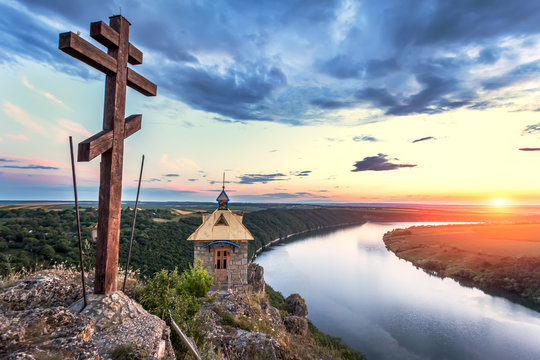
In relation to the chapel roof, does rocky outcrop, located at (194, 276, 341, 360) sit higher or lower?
lower

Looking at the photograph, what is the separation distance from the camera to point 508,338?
1973 cm

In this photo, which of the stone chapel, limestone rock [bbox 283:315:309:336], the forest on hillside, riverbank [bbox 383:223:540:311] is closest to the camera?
limestone rock [bbox 283:315:309:336]

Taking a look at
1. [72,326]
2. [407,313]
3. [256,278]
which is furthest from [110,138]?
[407,313]

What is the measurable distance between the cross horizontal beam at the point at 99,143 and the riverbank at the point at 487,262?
37.0 m

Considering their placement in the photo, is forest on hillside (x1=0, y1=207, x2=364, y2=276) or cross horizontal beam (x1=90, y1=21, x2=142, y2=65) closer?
cross horizontal beam (x1=90, y1=21, x2=142, y2=65)

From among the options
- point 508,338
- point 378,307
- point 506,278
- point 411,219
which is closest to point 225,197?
point 378,307

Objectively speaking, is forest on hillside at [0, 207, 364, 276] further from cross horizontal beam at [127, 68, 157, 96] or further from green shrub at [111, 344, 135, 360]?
cross horizontal beam at [127, 68, 157, 96]

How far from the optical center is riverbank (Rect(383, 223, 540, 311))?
1152 inches

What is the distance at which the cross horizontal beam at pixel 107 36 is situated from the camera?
399 cm

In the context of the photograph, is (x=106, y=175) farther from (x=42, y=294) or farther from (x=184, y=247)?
(x=184, y=247)

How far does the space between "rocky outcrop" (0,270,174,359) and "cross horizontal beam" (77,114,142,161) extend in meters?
2.00

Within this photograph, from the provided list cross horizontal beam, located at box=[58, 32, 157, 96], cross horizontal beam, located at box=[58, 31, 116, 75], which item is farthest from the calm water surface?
cross horizontal beam, located at box=[58, 31, 116, 75]

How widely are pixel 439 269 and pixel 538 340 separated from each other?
70.0 ft

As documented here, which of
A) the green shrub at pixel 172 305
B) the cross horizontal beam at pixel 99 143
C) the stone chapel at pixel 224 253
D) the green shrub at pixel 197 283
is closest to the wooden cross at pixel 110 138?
the cross horizontal beam at pixel 99 143
